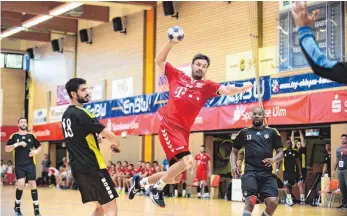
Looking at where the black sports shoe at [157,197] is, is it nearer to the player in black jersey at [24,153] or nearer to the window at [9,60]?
the player in black jersey at [24,153]

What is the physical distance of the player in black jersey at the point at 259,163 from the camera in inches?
349

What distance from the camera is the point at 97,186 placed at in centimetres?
696

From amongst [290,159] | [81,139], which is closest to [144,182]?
[81,139]

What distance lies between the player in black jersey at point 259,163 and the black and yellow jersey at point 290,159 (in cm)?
982

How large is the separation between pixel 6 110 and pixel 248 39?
2213 centimetres

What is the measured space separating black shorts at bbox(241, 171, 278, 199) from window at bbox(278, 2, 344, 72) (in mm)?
10783

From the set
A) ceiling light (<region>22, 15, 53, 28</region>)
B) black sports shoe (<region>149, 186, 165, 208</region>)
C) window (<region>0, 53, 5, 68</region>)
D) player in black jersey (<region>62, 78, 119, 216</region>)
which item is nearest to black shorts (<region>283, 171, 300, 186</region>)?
black sports shoe (<region>149, 186, 165, 208</region>)

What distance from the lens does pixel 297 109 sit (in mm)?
19625

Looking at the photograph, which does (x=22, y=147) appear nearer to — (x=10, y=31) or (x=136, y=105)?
(x=136, y=105)

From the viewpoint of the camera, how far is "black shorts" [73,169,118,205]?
6.95m

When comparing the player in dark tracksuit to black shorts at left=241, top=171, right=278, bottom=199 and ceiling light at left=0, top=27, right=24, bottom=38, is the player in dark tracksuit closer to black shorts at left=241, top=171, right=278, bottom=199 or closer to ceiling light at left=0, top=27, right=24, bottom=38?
black shorts at left=241, top=171, right=278, bottom=199

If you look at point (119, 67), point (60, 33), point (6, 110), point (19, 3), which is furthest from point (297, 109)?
point (6, 110)

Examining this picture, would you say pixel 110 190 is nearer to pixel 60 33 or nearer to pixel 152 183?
pixel 152 183

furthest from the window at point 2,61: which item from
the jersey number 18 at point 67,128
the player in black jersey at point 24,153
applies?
the jersey number 18 at point 67,128
